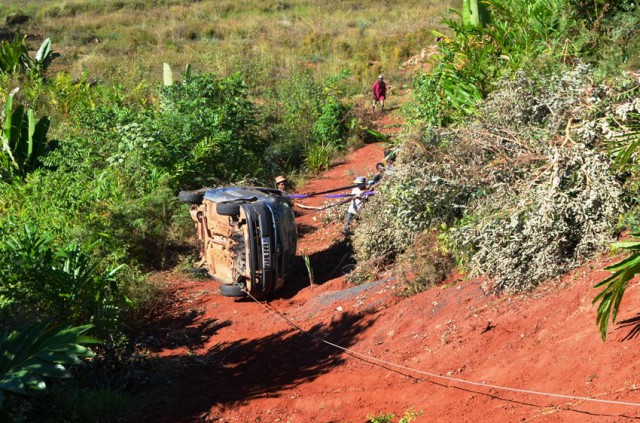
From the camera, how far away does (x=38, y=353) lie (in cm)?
544

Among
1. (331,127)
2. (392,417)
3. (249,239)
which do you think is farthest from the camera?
(331,127)

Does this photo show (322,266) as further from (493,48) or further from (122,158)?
(122,158)

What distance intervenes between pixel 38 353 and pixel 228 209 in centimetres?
437

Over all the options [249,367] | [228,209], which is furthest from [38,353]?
[228,209]

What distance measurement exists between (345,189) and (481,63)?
4422 millimetres

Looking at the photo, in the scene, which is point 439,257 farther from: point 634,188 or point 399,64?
point 399,64

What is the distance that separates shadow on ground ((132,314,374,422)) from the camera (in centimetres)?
709

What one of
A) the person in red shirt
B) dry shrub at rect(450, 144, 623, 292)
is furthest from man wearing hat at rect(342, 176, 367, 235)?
the person in red shirt

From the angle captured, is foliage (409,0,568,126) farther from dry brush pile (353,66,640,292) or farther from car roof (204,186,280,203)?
car roof (204,186,280,203)

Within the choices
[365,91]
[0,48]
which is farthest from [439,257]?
[0,48]

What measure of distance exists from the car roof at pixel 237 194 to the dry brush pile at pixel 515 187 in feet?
4.37

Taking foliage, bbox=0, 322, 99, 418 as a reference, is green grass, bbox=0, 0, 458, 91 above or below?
above

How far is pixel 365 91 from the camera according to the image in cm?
2306

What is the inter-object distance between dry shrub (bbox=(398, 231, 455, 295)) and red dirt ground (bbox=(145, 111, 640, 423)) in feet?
0.60
